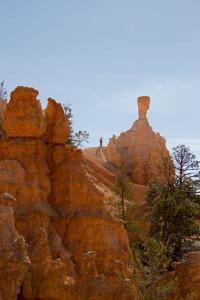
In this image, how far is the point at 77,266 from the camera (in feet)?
59.7

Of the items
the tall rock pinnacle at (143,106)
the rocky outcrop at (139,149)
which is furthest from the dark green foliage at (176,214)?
the tall rock pinnacle at (143,106)

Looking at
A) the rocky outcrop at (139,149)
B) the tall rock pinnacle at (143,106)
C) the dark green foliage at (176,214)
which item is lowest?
the dark green foliage at (176,214)

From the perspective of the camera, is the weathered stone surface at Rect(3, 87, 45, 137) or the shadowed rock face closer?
the shadowed rock face

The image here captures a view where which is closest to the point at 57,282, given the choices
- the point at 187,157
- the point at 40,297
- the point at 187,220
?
the point at 40,297

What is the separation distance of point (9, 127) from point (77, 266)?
533 centimetres

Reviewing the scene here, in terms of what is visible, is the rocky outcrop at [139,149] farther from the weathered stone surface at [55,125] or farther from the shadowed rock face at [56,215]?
the shadowed rock face at [56,215]

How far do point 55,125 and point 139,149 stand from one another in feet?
113

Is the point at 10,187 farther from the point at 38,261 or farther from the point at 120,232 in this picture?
the point at 120,232

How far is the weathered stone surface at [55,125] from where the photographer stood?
2053cm

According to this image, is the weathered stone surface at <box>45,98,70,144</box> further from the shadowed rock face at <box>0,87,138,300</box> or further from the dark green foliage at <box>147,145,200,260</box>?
the dark green foliage at <box>147,145,200,260</box>

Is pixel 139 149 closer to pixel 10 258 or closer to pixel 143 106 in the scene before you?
pixel 143 106

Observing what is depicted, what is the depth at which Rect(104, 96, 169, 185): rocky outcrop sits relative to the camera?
2099 inches

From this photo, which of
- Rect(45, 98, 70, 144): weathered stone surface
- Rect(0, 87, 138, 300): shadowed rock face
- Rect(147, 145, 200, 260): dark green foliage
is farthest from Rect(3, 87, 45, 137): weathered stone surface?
Rect(147, 145, 200, 260): dark green foliage

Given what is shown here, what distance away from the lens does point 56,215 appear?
1908 centimetres
